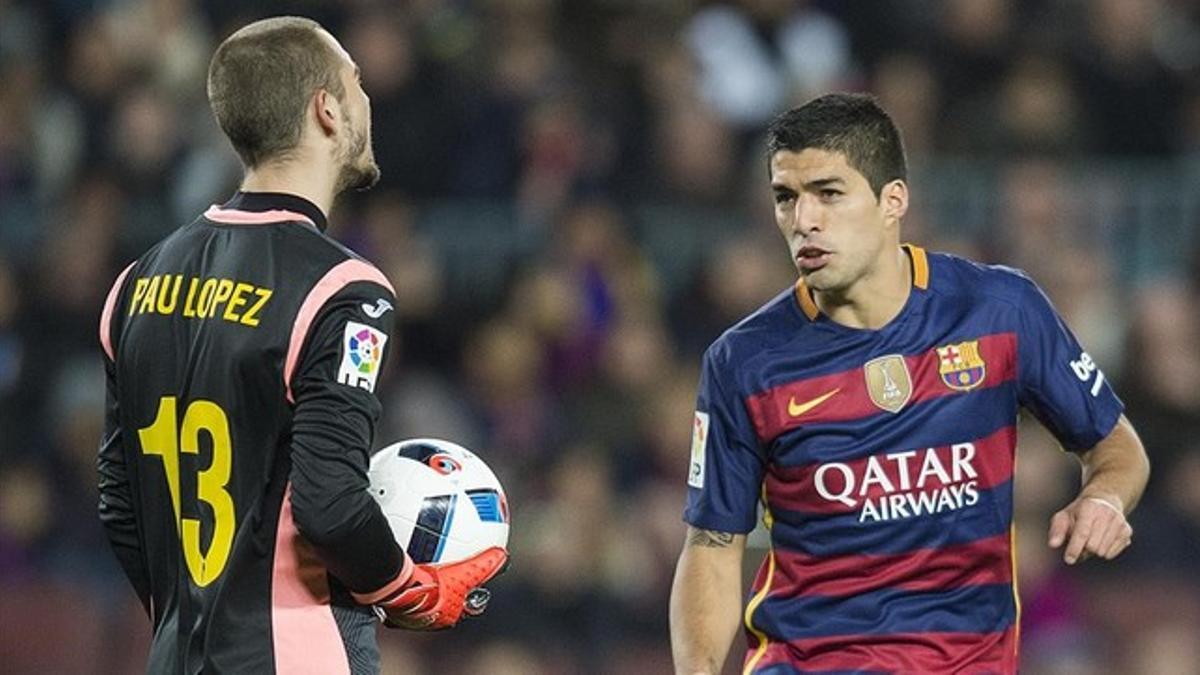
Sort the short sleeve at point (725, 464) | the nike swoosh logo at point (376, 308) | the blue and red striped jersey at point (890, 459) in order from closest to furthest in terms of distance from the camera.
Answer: the nike swoosh logo at point (376, 308) < the blue and red striped jersey at point (890, 459) < the short sleeve at point (725, 464)

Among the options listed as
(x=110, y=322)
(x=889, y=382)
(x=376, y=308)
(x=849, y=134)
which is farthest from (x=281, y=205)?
(x=889, y=382)

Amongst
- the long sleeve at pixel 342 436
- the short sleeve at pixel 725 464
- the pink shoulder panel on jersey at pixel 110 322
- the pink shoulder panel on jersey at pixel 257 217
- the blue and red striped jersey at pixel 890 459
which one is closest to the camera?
the long sleeve at pixel 342 436

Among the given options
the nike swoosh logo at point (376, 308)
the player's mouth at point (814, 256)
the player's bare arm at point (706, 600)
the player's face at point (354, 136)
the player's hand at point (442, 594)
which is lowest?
the player's bare arm at point (706, 600)

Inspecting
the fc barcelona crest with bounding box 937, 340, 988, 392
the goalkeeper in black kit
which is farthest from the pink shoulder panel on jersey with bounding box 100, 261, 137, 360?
the fc barcelona crest with bounding box 937, 340, 988, 392

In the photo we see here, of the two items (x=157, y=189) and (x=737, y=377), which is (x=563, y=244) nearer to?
(x=157, y=189)

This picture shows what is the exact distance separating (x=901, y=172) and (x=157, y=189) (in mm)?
6307

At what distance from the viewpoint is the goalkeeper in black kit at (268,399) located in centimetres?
421

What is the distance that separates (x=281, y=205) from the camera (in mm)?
4402

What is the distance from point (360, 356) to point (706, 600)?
1217 millimetres

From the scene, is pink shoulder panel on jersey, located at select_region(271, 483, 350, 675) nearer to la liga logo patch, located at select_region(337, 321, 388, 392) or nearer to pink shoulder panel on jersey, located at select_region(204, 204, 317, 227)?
la liga logo patch, located at select_region(337, 321, 388, 392)

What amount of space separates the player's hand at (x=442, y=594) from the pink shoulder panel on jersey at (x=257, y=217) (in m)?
0.70

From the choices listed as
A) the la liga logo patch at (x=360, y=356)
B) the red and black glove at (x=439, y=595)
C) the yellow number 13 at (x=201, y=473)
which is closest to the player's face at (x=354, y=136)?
the la liga logo patch at (x=360, y=356)

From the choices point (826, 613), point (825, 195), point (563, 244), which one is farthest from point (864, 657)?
point (563, 244)

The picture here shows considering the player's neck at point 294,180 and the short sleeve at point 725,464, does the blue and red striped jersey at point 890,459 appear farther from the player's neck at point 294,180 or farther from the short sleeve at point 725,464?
the player's neck at point 294,180
